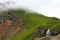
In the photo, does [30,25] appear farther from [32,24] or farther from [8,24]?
[8,24]

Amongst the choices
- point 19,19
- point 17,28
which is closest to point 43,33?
point 17,28

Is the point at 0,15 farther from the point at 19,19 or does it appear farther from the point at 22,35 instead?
the point at 22,35

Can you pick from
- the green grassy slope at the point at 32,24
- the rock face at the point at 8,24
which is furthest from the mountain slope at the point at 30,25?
the rock face at the point at 8,24

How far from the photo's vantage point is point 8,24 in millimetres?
167250

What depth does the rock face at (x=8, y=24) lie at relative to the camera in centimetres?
15162

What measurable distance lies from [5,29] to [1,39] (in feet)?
39.9

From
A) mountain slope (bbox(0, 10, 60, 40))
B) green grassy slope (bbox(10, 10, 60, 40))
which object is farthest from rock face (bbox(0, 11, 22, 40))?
green grassy slope (bbox(10, 10, 60, 40))

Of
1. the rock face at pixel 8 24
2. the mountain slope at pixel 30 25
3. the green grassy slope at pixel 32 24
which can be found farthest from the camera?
the rock face at pixel 8 24

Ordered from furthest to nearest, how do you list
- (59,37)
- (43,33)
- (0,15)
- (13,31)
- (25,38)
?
(0,15), (13,31), (25,38), (43,33), (59,37)

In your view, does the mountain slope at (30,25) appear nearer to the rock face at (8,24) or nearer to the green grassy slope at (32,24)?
the green grassy slope at (32,24)

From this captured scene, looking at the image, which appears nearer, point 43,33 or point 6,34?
point 43,33

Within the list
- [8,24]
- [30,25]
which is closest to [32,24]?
[30,25]

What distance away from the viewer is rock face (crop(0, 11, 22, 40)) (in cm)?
15162

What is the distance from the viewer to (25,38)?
144 m
